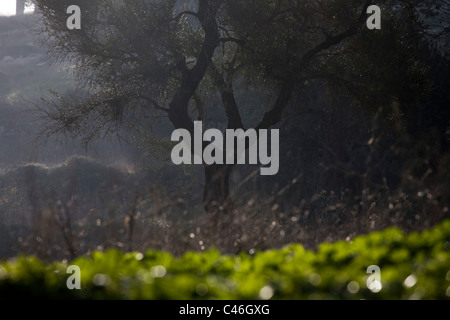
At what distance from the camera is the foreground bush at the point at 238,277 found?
3.25 meters

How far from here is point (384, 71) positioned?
14664 millimetres

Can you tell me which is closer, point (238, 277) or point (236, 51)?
point (238, 277)

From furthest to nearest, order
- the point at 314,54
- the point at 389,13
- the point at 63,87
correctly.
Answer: the point at 63,87 → the point at 389,13 → the point at 314,54

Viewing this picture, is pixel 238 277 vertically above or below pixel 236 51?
below

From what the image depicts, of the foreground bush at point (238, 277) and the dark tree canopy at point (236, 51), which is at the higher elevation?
the dark tree canopy at point (236, 51)

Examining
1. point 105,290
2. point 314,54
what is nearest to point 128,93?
point 314,54

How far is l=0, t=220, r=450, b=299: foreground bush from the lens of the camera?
325 cm

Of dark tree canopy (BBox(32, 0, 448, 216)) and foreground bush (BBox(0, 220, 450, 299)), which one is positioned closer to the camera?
foreground bush (BBox(0, 220, 450, 299))

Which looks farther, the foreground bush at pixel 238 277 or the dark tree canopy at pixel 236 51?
the dark tree canopy at pixel 236 51

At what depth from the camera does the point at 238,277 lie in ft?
11.6

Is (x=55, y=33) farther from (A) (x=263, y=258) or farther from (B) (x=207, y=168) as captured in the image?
(A) (x=263, y=258)

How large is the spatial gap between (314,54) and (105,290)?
38.4 ft

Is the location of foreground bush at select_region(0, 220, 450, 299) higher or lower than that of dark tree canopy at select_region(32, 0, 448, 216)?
lower
